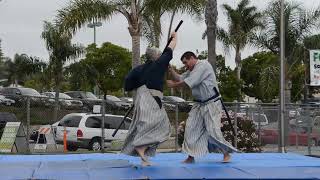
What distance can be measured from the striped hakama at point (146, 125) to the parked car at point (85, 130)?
936cm

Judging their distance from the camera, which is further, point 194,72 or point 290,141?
point 290,141

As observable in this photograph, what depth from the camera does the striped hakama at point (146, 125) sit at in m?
7.83

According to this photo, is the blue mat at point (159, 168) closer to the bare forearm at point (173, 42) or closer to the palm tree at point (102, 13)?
the bare forearm at point (173, 42)

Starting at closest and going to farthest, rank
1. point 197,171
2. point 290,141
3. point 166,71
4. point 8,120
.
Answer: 1. point 197,171
2. point 166,71
3. point 8,120
4. point 290,141

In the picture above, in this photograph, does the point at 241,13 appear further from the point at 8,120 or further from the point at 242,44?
the point at 8,120

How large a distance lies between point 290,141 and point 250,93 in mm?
34140

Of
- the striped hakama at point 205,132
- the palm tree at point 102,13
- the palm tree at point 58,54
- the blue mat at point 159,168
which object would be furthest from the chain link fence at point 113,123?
the palm tree at point 58,54

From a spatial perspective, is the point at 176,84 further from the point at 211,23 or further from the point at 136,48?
the point at 136,48

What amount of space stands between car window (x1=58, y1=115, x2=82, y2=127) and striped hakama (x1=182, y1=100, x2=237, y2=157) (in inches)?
384

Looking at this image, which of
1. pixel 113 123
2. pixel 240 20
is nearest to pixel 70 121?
pixel 113 123

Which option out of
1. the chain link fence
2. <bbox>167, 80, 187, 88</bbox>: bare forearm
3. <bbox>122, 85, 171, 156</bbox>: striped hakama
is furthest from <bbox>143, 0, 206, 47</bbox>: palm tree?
<bbox>122, 85, 171, 156</bbox>: striped hakama

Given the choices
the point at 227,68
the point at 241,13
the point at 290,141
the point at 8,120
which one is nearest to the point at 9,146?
the point at 8,120

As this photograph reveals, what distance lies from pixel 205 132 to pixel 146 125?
0.99 metres

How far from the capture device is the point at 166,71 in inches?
318
